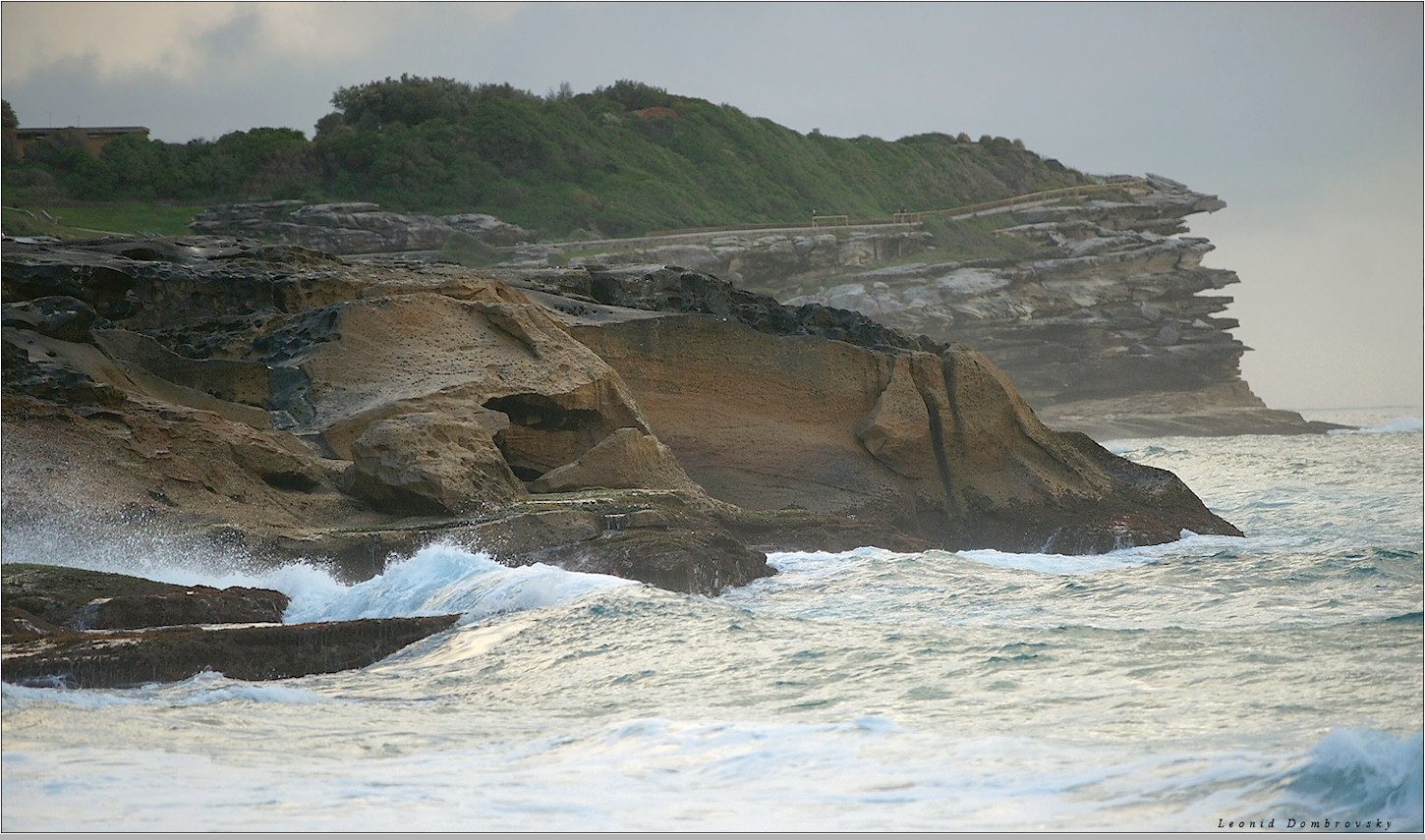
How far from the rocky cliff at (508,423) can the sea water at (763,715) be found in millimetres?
760

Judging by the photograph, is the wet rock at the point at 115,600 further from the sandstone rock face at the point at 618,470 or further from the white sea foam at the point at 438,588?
the sandstone rock face at the point at 618,470

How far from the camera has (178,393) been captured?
13070mm

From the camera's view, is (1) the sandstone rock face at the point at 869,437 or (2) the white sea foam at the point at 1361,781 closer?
(2) the white sea foam at the point at 1361,781

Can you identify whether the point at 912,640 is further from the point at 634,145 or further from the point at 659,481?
the point at 634,145

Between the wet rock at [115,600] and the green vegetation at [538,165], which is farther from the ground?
the green vegetation at [538,165]

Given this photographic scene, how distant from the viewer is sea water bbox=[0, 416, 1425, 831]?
5.42 metres

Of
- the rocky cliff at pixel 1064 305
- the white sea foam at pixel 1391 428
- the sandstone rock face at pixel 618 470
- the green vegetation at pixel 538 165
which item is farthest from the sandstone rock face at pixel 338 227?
the white sea foam at pixel 1391 428

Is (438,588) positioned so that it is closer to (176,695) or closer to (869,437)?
(176,695)

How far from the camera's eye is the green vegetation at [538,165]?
45969 mm

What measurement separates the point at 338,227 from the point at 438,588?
111 feet

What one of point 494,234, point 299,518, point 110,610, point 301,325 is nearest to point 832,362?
point 301,325

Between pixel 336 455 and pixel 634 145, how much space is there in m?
48.4

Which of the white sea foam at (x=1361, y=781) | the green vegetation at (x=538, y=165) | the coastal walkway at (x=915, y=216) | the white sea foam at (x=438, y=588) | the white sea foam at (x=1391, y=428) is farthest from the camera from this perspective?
the coastal walkway at (x=915, y=216)

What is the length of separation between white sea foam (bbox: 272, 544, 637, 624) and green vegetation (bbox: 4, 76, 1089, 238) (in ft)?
121
